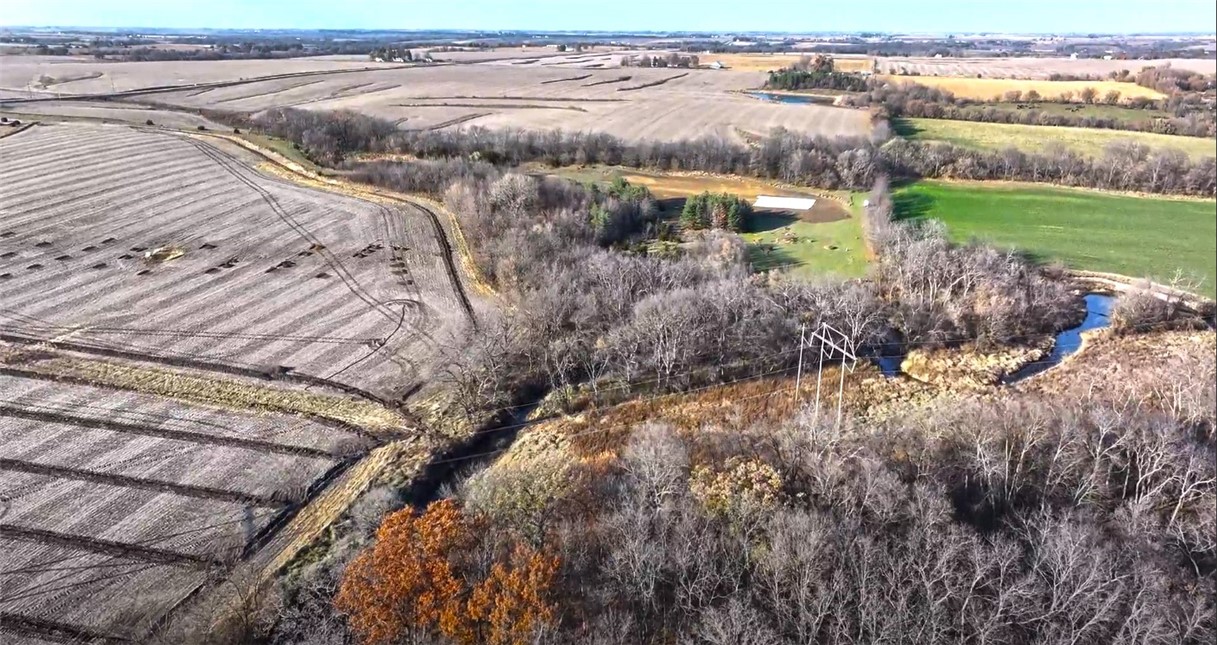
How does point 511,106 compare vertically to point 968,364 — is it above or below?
above

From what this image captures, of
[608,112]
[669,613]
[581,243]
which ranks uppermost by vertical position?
[608,112]

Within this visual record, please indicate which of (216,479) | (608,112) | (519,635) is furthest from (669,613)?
(608,112)

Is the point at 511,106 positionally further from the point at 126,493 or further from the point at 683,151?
the point at 126,493

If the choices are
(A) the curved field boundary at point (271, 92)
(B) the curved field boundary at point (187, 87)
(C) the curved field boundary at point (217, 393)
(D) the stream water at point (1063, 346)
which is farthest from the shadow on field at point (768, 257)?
(A) the curved field boundary at point (271, 92)

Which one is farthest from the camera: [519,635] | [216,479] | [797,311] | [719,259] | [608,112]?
[608,112]

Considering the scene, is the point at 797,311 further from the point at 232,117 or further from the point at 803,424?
the point at 232,117

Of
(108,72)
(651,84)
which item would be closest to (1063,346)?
(108,72)

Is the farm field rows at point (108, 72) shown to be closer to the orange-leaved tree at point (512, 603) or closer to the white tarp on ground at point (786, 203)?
the orange-leaved tree at point (512, 603)
